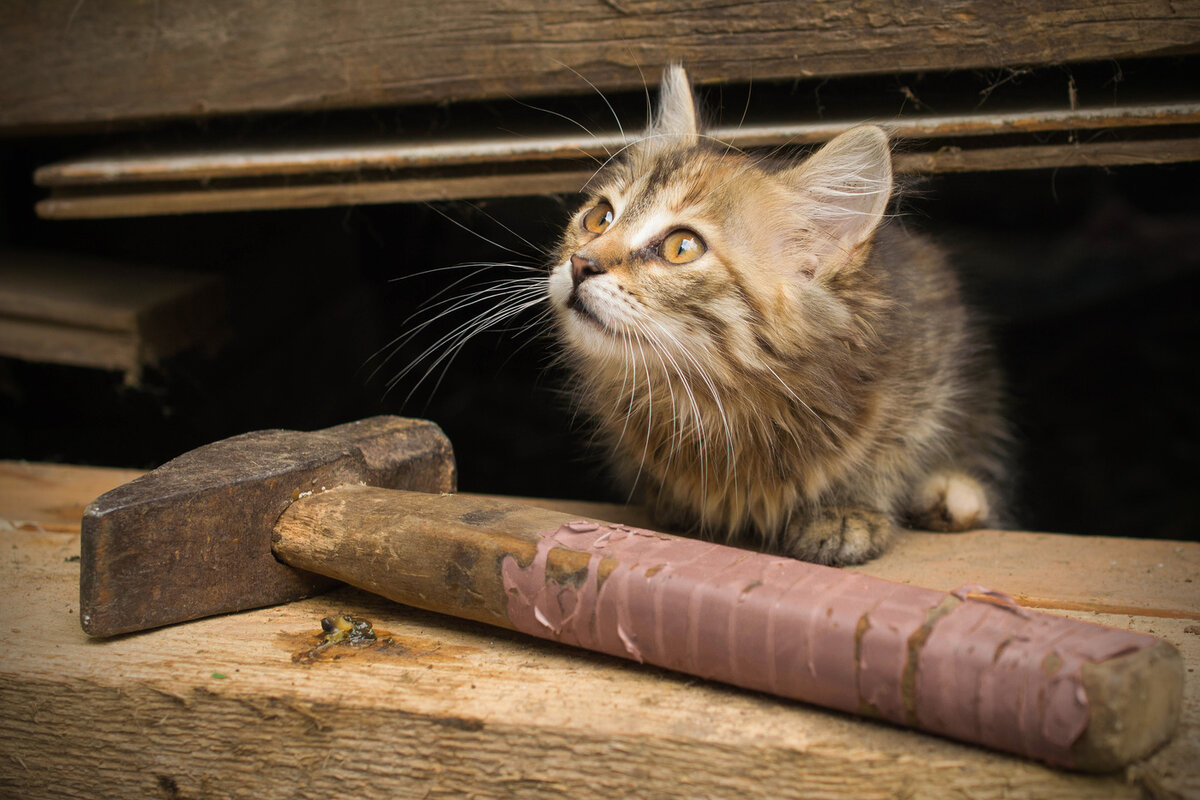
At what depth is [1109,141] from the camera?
79.4 inches

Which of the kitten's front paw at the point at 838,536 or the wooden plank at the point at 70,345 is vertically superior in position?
the wooden plank at the point at 70,345

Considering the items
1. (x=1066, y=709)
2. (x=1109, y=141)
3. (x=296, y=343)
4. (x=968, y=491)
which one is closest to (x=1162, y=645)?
(x=1066, y=709)

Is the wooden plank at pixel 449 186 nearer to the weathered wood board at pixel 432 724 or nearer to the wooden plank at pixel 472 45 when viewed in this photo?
the wooden plank at pixel 472 45

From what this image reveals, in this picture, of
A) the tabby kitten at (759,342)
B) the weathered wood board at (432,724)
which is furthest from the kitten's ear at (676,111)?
the weathered wood board at (432,724)

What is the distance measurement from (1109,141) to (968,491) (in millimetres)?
863

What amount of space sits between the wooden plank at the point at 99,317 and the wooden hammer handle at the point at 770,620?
4.57 ft

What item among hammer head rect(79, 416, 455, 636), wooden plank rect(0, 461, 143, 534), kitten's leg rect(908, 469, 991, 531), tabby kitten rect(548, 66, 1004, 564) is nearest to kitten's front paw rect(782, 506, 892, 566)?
tabby kitten rect(548, 66, 1004, 564)

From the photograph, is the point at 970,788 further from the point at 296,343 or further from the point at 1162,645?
the point at 296,343

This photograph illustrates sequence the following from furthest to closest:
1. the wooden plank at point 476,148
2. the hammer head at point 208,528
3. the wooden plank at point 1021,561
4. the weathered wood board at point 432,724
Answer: the wooden plank at point 476,148, the wooden plank at point 1021,561, the hammer head at point 208,528, the weathered wood board at point 432,724

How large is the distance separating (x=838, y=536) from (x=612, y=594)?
2.56 ft

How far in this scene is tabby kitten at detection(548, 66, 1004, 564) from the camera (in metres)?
1.72

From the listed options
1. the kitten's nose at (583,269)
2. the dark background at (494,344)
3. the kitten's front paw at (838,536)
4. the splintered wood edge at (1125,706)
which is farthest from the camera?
the dark background at (494,344)

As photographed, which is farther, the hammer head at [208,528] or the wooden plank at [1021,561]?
the wooden plank at [1021,561]

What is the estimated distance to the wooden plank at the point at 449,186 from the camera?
2.00m
